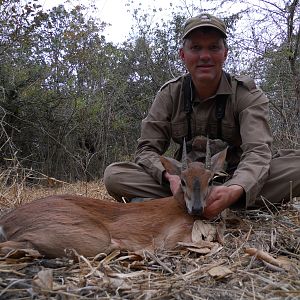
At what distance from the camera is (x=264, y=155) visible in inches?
185

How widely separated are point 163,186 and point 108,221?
1360 mm

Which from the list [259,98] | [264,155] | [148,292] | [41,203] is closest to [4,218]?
[41,203]

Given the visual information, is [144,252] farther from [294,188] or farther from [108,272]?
[294,188]

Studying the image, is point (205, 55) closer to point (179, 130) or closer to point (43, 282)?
point (179, 130)

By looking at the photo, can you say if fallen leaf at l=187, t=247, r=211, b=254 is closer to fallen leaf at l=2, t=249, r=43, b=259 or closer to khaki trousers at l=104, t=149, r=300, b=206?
fallen leaf at l=2, t=249, r=43, b=259

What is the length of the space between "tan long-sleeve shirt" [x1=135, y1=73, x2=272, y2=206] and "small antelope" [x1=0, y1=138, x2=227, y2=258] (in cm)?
41

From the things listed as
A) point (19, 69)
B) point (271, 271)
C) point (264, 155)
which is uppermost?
point (19, 69)

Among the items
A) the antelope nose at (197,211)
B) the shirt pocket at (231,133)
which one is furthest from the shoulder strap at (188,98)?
the antelope nose at (197,211)

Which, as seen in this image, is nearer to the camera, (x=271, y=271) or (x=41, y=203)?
(x=271, y=271)

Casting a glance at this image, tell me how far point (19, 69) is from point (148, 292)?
10.1m

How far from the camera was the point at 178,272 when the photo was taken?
3.10m

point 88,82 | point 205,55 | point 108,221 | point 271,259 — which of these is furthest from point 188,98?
point 88,82

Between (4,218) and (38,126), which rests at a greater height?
(38,126)

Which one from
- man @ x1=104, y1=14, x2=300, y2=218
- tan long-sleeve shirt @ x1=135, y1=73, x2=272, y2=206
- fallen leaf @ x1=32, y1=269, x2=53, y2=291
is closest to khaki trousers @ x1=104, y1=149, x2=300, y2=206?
man @ x1=104, y1=14, x2=300, y2=218
